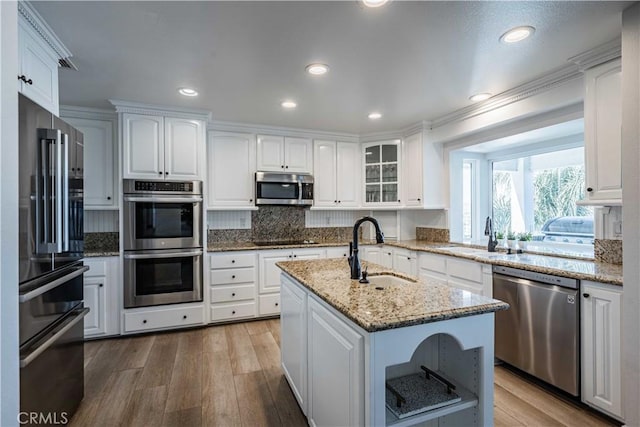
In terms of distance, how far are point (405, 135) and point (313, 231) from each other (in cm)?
187

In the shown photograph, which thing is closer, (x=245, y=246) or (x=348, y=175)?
(x=245, y=246)

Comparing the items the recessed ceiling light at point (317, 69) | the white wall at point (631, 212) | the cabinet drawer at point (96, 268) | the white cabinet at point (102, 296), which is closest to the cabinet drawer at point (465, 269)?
the white wall at point (631, 212)

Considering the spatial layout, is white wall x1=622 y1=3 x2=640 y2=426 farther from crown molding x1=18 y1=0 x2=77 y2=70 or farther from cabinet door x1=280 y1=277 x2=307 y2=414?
crown molding x1=18 y1=0 x2=77 y2=70

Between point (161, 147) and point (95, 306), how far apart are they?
1740 millimetres

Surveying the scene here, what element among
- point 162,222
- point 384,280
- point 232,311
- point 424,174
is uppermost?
point 424,174

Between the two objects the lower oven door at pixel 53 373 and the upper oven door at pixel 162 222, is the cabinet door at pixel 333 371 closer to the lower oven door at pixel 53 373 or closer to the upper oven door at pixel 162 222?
the lower oven door at pixel 53 373

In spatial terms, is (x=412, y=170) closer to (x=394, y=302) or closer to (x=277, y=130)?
(x=277, y=130)

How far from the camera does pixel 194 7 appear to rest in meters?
1.73

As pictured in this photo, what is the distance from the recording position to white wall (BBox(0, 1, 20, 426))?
679 millimetres

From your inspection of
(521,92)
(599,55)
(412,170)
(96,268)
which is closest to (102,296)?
(96,268)

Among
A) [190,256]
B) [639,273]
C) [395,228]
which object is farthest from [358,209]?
[639,273]

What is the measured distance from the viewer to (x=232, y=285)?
374cm

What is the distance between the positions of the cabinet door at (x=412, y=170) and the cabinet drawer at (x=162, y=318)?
115 inches

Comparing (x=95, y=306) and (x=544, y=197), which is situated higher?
(x=544, y=197)
